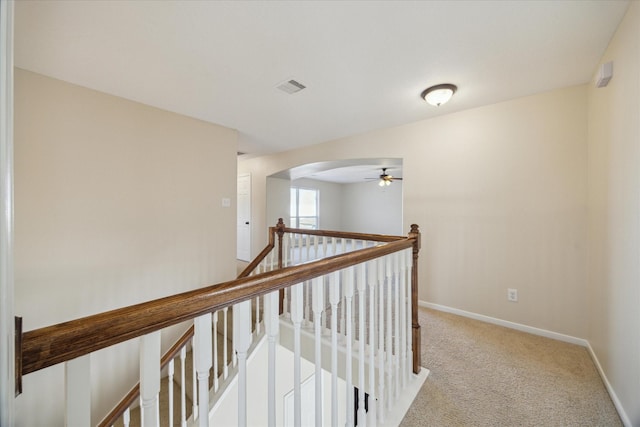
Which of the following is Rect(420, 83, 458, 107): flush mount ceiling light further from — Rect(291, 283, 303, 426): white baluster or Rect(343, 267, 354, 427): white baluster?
Rect(291, 283, 303, 426): white baluster

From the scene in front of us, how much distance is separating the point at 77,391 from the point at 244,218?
16.8ft

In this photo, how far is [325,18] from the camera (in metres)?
1.47

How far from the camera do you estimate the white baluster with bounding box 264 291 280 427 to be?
2.65 ft

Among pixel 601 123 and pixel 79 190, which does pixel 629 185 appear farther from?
pixel 79 190

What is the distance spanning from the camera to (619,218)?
153 centimetres

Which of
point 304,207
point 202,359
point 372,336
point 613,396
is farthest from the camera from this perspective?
point 304,207

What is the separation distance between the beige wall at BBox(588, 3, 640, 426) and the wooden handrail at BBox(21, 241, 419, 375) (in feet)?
6.17

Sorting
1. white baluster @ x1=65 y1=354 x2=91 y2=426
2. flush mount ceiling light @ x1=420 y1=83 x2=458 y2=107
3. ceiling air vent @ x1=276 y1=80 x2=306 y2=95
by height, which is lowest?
white baluster @ x1=65 y1=354 x2=91 y2=426

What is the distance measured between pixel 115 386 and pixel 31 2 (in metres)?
2.95

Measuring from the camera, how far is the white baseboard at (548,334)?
4.75 ft

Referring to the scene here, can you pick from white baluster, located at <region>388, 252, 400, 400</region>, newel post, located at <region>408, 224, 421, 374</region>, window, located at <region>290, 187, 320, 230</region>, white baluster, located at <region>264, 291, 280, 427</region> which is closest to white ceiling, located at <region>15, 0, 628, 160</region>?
newel post, located at <region>408, 224, 421, 374</region>

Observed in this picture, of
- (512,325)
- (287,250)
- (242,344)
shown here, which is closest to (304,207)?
(287,250)

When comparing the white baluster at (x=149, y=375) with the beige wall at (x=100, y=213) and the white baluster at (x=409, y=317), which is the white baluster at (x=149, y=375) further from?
the beige wall at (x=100, y=213)

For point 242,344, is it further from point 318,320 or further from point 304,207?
point 304,207
